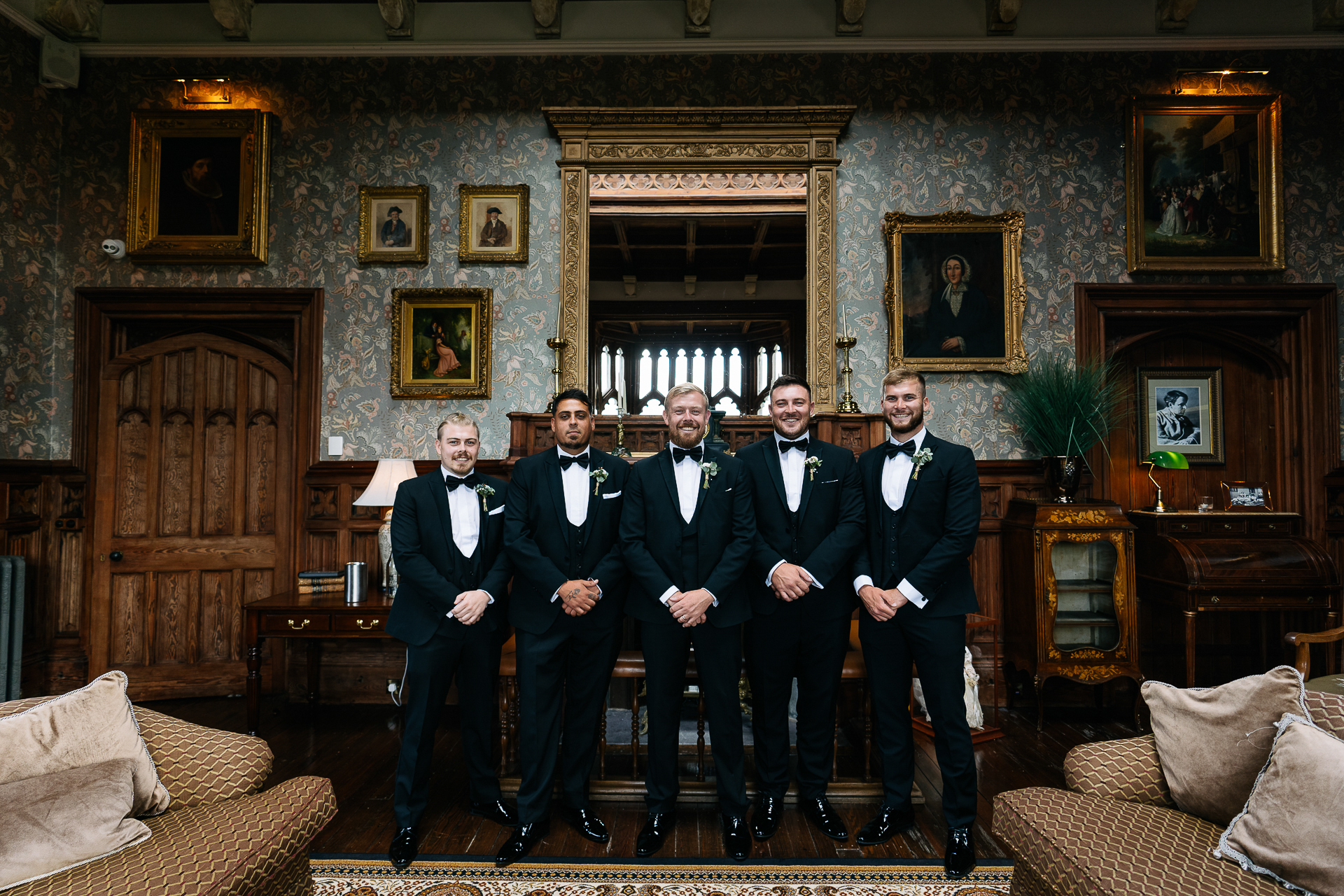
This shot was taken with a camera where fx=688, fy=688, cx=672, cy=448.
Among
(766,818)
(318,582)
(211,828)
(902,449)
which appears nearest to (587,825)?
(766,818)

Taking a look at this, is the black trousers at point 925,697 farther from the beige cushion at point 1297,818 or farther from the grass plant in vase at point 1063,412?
the grass plant in vase at point 1063,412

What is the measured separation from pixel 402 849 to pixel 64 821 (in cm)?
117

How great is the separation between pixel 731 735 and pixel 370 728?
2751 mm

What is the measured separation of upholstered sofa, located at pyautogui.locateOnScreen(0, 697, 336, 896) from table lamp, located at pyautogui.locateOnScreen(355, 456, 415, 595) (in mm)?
1871

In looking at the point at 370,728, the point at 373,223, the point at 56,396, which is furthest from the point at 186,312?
the point at 370,728

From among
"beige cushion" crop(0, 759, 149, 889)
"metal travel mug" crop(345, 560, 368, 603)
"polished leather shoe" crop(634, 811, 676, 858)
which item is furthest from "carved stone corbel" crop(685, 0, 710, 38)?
"beige cushion" crop(0, 759, 149, 889)

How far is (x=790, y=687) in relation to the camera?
2.95 metres

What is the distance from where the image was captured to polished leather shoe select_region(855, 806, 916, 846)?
281cm

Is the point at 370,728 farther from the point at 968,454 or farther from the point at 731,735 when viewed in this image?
the point at 968,454

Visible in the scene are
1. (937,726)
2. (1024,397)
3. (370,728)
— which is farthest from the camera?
(1024,397)

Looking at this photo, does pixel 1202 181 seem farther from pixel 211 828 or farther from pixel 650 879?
pixel 211 828

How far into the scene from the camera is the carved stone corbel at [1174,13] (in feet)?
16.1

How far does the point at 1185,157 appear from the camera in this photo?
5078 mm

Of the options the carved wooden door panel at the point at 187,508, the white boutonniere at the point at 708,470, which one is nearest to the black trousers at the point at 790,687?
the white boutonniere at the point at 708,470
